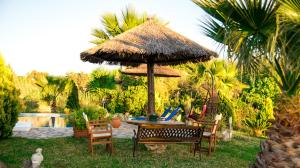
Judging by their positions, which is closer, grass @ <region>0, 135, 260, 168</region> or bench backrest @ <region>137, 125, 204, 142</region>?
grass @ <region>0, 135, 260, 168</region>

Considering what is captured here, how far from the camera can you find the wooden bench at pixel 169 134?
6.66 meters

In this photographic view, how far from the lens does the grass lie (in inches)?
248

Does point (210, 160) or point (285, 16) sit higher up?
point (285, 16)

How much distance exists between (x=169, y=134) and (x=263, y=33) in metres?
3.65

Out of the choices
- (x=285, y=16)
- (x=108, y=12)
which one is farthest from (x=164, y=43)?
(x=108, y=12)

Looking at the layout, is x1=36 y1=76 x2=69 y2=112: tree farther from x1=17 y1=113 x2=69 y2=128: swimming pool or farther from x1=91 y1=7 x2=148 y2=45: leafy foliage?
x1=91 y1=7 x2=148 y2=45: leafy foliage

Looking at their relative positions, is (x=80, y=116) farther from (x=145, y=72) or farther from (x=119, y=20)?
(x=119, y=20)

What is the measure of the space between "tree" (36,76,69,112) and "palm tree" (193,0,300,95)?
1420cm

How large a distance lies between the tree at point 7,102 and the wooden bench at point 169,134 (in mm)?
3909

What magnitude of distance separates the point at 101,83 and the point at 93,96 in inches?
32.5

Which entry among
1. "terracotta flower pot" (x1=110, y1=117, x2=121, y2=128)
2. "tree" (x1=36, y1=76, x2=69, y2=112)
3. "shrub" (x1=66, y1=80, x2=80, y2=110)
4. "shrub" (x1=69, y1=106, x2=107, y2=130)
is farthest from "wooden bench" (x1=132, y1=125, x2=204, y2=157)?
"tree" (x1=36, y1=76, x2=69, y2=112)

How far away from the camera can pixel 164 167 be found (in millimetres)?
6082

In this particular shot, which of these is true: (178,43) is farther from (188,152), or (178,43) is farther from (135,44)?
(188,152)

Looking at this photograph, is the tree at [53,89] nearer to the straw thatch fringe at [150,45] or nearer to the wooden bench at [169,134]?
the straw thatch fringe at [150,45]
